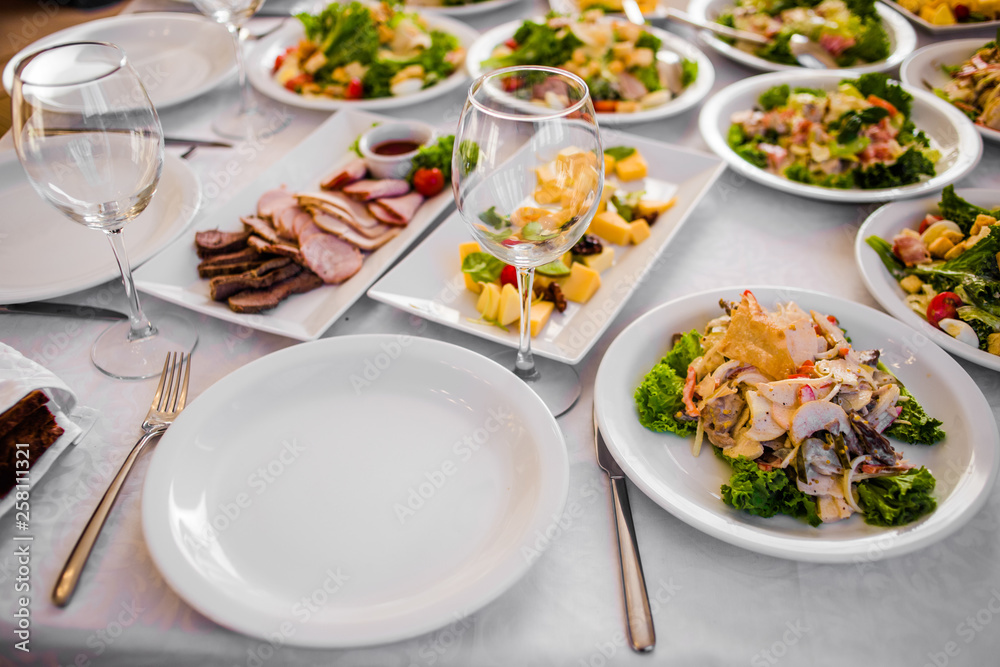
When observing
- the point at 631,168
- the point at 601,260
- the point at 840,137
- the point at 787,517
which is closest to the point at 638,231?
the point at 601,260

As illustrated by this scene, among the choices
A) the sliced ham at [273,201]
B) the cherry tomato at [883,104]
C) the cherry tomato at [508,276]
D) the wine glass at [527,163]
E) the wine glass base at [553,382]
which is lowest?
the wine glass base at [553,382]

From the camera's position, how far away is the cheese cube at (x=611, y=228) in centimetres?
190

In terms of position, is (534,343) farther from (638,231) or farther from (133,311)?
(133,311)

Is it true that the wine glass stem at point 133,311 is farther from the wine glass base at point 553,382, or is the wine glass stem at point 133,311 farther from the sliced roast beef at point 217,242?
the wine glass base at point 553,382

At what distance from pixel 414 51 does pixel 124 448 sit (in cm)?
193

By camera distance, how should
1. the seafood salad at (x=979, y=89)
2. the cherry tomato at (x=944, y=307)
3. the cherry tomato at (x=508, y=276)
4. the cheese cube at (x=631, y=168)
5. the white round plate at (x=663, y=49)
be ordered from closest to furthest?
the cherry tomato at (x=944, y=307)
the cherry tomato at (x=508, y=276)
the cheese cube at (x=631, y=168)
the seafood salad at (x=979, y=89)
the white round plate at (x=663, y=49)

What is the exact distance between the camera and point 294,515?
3.88 feet

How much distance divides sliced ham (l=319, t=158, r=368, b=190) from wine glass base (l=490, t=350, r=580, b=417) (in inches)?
32.8

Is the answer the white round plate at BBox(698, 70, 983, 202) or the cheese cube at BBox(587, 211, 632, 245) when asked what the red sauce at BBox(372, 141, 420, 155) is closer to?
the cheese cube at BBox(587, 211, 632, 245)

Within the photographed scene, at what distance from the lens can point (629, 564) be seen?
3.68 feet

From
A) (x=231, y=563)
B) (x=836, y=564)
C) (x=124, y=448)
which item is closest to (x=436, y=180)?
(x=124, y=448)

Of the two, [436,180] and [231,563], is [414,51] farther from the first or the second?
[231,563]

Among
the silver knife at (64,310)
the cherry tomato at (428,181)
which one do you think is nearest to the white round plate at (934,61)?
the cherry tomato at (428,181)

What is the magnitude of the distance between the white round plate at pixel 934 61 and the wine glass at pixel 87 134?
2525 mm
